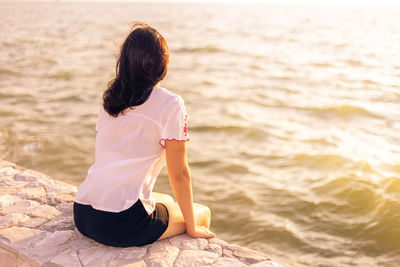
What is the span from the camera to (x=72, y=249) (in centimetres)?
274

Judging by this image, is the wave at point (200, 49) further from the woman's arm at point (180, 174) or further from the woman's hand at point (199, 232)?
the woman's arm at point (180, 174)

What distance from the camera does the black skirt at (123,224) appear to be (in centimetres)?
252

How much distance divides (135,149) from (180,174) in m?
0.33

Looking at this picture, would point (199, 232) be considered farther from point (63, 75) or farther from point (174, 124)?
point (63, 75)

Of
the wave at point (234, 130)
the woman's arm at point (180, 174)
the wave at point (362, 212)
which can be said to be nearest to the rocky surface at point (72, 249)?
the woman's arm at point (180, 174)

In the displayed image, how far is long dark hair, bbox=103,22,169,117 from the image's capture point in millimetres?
2288

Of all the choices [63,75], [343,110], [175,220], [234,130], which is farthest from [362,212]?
[63,75]

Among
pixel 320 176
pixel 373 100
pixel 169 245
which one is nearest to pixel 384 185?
pixel 320 176

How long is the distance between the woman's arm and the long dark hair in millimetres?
348

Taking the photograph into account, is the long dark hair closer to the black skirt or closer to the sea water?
the sea water

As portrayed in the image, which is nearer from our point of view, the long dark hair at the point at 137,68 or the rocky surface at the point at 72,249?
the long dark hair at the point at 137,68

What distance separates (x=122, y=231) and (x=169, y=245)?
1.34 ft

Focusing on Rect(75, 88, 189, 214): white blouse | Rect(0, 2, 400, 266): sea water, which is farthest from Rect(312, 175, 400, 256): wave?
Rect(75, 88, 189, 214): white blouse

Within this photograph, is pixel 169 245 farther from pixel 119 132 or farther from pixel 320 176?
pixel 320 176
